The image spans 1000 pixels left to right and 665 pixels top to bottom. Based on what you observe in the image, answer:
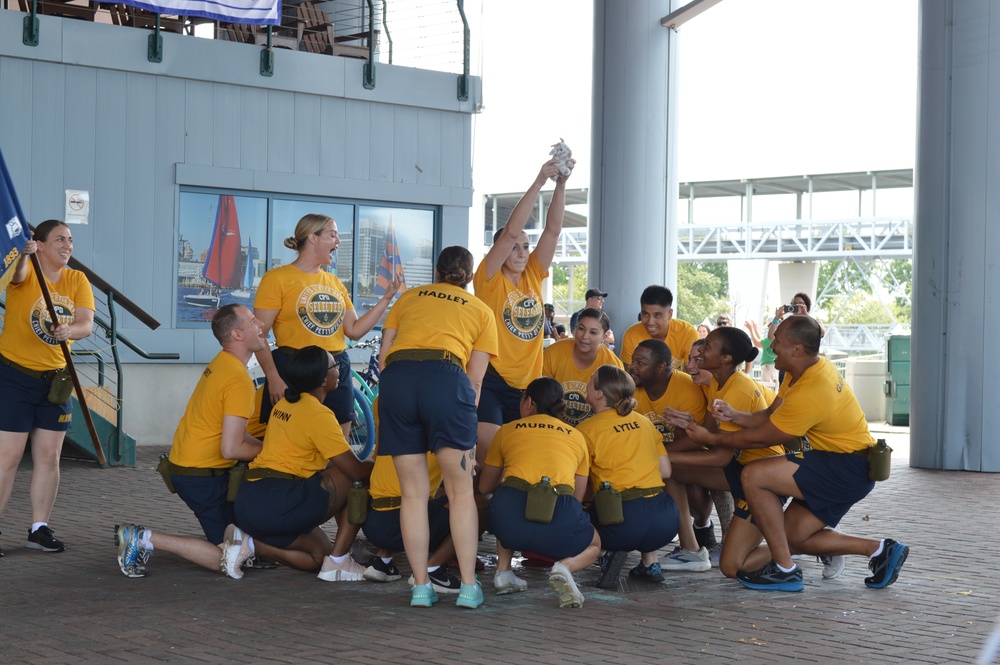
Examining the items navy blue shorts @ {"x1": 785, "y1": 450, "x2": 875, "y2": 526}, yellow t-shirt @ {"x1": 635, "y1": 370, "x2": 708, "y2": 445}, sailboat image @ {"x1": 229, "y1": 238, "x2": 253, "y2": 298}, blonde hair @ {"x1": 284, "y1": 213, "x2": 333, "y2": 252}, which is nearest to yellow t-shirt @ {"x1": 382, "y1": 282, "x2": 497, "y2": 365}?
blonde hair @ {"x1": 284, "y1": 213, "x2": 333, "y2": 252}

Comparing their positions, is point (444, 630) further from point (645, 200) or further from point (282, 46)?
point (282, 46)

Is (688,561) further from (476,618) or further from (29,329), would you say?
(29,329)

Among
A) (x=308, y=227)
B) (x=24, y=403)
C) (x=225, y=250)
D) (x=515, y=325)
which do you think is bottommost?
(x=24, y=403)

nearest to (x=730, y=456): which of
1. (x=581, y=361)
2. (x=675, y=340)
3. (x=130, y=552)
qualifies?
(x=581, y=361)

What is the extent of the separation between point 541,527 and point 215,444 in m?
1.93

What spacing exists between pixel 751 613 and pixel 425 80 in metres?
10.9

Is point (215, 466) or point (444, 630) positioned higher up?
point (215, 466)

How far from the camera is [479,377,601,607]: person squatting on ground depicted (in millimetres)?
5738

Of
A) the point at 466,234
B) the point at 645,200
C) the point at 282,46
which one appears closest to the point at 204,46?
the point at 282,46

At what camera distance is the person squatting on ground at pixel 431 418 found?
215 inches

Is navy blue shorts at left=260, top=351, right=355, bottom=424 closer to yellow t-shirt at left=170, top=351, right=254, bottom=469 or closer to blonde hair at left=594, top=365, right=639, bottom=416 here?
yellow t-shirt at left=170, top=351, right=254, bottom=469

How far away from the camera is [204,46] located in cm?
1351

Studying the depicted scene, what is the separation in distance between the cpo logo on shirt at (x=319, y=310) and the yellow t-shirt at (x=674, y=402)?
192 centimetres

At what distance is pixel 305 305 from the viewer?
22.2ft
